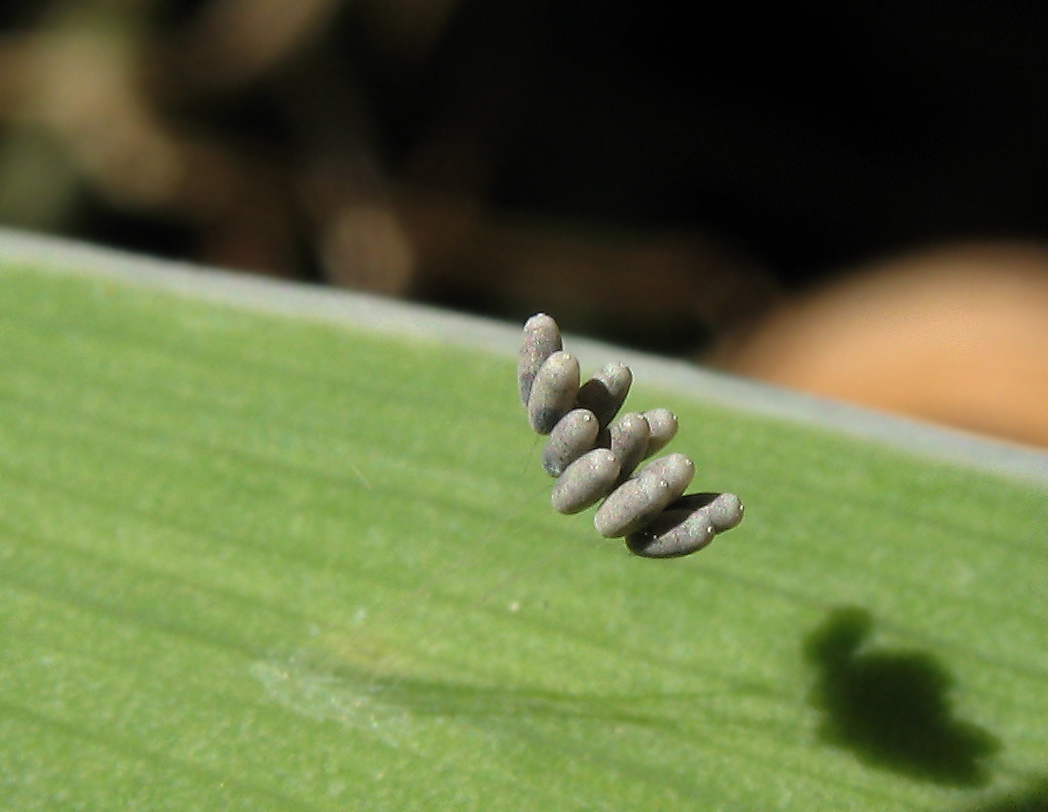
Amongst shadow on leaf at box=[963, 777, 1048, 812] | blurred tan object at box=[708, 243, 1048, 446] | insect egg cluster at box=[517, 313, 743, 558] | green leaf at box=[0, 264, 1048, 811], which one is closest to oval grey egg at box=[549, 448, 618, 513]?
insect egg cluster at box=[517, 313, 743, 558]

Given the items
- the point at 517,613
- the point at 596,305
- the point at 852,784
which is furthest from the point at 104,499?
the point at 596,305

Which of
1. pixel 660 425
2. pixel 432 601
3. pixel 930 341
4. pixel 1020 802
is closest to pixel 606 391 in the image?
pixel 660 425

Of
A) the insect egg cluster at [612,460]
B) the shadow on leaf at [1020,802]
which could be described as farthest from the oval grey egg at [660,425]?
the shadow on leaf at [1020,802]

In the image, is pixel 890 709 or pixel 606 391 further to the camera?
pixel 890 709

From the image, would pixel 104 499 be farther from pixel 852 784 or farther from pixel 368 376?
pixel 852 784

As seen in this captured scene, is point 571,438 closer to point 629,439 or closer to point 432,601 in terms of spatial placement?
point 629,439

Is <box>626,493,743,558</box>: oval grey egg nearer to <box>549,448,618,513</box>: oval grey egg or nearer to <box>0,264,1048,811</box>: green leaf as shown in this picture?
<box>549,448,618,513</box>: oval grey egg
